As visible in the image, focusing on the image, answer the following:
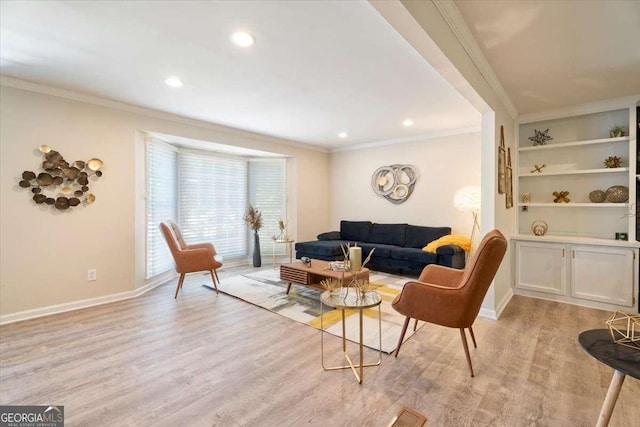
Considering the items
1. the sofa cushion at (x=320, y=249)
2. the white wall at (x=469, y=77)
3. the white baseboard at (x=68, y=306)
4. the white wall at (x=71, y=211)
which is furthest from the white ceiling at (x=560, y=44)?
the white baseboard at (x=68, y=306)

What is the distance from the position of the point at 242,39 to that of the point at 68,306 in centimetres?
346

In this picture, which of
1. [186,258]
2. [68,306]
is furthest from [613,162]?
[68,306]

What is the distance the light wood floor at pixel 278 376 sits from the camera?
5.48 feet

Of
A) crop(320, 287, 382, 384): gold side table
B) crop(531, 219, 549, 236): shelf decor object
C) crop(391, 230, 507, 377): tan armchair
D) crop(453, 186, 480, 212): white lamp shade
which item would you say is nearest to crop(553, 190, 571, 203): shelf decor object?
crop(531, 219, 549, 236): shelf decor object

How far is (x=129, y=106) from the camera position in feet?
11.9

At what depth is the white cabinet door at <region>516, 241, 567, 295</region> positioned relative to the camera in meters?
3.57

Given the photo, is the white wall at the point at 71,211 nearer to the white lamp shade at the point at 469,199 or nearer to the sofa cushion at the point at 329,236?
the sofa cushion at the point at 329,236

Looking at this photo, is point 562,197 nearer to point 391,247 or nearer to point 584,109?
point 584,109

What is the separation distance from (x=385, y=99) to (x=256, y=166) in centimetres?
338

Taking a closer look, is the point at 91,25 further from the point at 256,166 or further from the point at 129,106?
the point at 256,166

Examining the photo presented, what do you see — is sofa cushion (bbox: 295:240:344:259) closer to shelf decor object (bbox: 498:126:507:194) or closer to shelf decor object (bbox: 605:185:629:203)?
shelf decor object (bbox: 498:126:507:194)

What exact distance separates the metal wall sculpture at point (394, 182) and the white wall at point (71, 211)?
139 inches

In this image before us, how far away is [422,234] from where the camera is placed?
16.2 feet

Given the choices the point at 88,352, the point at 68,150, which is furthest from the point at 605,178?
the point at 68,150
